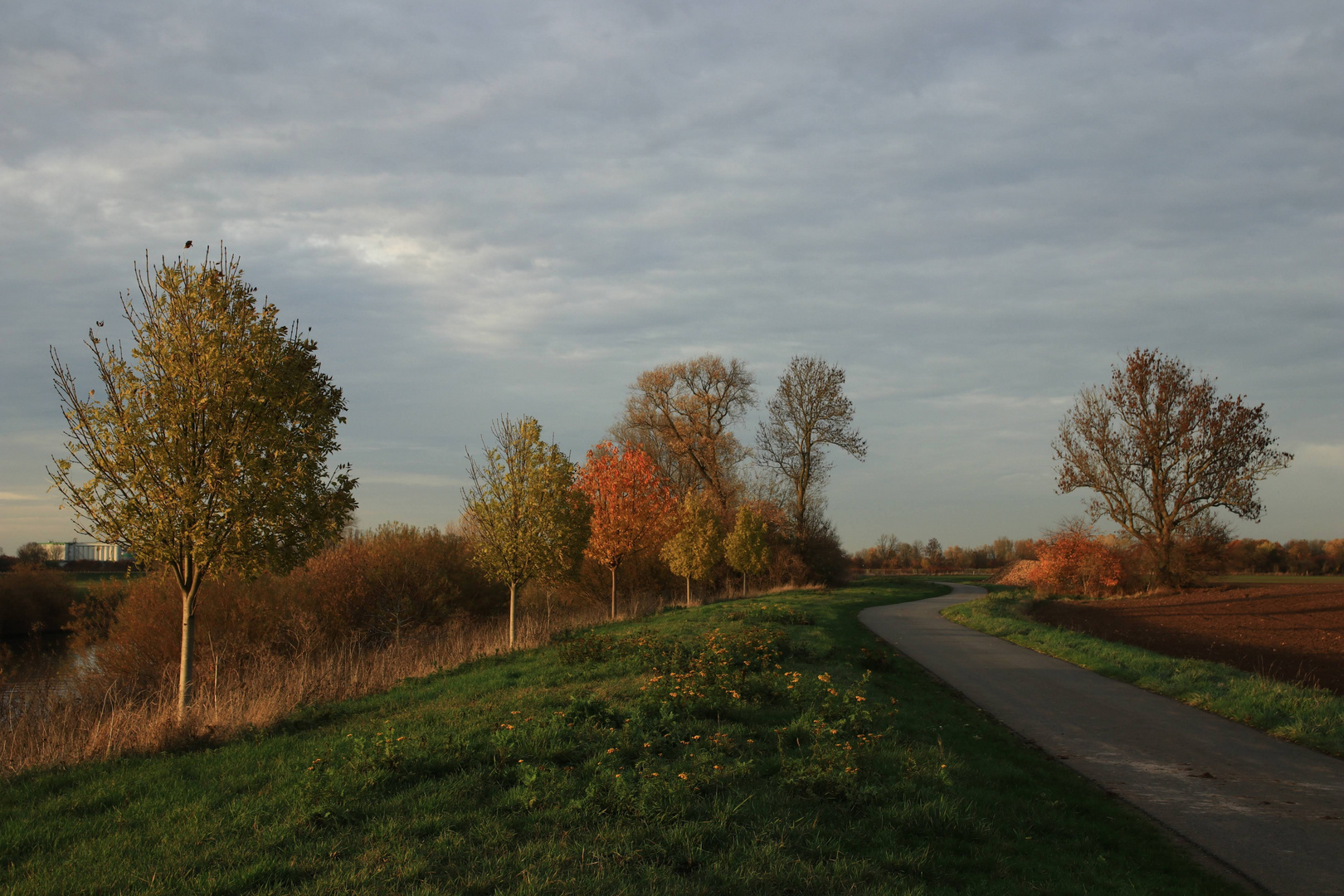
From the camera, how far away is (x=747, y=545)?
35.1 m

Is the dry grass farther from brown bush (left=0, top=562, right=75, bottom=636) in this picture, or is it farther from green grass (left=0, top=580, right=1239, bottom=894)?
brown bush (left=0, top=562, right=75, bottom=636)

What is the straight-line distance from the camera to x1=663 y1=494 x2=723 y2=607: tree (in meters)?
31.5

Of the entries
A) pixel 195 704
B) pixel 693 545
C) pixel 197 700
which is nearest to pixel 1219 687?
pixel 195 704

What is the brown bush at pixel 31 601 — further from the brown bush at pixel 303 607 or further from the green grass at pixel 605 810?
the green grass at pixel 605 810

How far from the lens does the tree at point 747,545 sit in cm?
3494

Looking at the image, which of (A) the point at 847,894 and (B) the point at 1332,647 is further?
(B) the point at 1332,647

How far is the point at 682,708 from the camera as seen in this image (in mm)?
8336

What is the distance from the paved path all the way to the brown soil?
3.81m

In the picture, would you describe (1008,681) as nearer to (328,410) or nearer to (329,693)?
(329,693)

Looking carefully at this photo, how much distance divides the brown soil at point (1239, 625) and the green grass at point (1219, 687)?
3.53 feet

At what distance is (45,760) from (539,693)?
17.4 feet

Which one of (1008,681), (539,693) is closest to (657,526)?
(1008,681)

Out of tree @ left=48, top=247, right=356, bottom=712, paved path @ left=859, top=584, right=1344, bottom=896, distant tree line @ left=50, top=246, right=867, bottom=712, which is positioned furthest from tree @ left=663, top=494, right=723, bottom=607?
tree @ left=48, top=247, right=356, bottom=712

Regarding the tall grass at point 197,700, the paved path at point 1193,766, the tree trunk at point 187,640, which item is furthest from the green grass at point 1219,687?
the tree trunk at point 187,640
